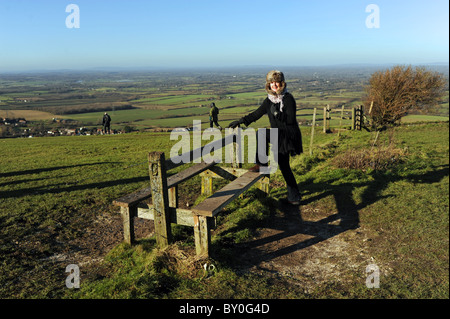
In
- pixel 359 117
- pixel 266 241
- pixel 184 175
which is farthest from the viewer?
pixel 359 117

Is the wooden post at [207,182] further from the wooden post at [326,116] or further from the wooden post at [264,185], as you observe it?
the wooden post at [326,116]

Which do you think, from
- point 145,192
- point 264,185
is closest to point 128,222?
point 145,192

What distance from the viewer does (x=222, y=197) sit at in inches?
172

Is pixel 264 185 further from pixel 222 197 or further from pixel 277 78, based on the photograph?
pixel 277 78

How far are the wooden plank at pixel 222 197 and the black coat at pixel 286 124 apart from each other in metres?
0.69

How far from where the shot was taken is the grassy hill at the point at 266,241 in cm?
338

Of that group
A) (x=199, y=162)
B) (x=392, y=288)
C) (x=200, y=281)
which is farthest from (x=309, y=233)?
(x=199, y=162)

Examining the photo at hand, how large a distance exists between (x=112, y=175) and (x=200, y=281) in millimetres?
6758

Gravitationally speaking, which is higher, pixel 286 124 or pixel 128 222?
pixel 286 124

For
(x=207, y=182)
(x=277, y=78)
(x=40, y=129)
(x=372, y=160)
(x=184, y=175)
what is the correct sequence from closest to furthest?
(x=277, y=78)
(x=184, y=175)
(x=207, y=182)
(x=372, y=160)
(x=40, y=129)

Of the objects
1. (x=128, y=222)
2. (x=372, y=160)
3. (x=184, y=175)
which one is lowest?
(x=128, y=222)

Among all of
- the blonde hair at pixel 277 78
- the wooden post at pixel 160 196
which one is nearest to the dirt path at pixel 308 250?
the wooden post at pixel 160 196

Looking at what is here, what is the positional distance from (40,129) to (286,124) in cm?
1863
